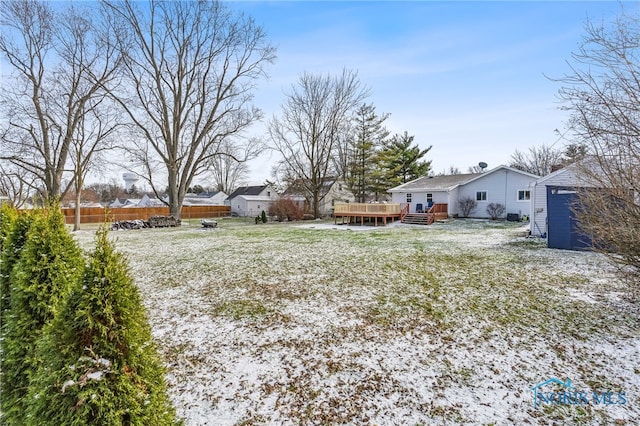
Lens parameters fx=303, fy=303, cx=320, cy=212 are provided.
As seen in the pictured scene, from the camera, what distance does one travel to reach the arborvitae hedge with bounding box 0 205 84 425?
242cm

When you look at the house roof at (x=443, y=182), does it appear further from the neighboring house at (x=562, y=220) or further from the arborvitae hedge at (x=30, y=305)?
the arborvitae hedge at (x=30, y=305)

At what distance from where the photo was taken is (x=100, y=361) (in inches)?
64.7

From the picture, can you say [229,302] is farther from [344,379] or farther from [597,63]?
[597,63]

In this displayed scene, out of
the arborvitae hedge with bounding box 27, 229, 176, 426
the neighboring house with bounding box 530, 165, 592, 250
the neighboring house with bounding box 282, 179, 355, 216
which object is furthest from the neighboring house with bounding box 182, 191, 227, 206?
the arborvitae hedge with bounding box 27, 229, 176, 426

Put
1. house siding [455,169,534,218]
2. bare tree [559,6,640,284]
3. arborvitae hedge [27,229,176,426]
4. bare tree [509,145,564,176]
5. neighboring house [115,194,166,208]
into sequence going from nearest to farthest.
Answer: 1. arborvitae hedge [27,229,176,426]
2. bare tree [559,6,640,284]
3. house siding [455,169,534,218]
4. bare tree [509,145,564,176]
5. neighboring house [115,194,166,208]

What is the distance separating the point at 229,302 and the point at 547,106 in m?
6.16

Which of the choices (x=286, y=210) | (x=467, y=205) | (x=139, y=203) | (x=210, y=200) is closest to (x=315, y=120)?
(x=286, y=210)

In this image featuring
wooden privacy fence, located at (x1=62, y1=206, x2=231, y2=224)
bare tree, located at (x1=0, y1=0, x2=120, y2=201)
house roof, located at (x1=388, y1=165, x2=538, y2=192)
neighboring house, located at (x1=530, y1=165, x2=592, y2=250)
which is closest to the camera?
neighboring house, located at (x1=530, y1=165, x2=592, y2=250)

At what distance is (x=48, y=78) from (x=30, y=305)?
20.5m

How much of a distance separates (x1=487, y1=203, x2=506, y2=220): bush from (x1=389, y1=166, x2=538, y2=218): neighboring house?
25cm

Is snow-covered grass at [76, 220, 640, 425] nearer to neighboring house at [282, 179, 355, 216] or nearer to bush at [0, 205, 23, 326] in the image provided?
bush at [0, 205, 23, 326]

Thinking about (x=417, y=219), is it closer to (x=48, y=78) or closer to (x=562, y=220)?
(x=562, y=220)

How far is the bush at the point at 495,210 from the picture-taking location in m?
22.1

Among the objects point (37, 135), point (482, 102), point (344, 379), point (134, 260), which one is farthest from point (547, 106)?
point (37, 135)
